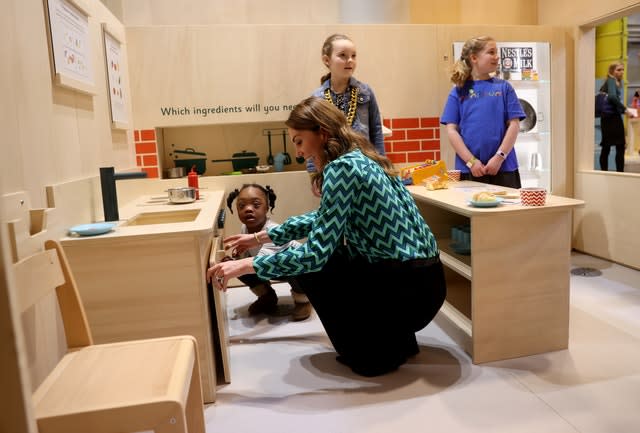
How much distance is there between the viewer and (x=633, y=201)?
3.50 meters

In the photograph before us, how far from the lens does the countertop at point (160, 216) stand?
181cm

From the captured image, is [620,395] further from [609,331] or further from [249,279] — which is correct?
[249,279]

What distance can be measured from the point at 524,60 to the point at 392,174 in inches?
100

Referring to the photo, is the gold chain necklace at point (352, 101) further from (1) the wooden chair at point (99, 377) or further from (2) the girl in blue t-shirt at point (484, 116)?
(1) the wooden chair at point (99, 377)

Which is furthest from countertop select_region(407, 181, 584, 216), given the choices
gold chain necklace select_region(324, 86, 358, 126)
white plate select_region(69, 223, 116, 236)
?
white plate select_region(69, 223, 116, 236)

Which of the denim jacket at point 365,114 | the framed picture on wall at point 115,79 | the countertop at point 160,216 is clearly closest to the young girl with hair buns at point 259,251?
the countertop at point 160,216

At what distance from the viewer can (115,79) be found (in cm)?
286

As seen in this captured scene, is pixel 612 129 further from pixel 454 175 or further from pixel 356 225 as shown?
pixel 356 225

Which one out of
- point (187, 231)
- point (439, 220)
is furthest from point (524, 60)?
point (187, 231)

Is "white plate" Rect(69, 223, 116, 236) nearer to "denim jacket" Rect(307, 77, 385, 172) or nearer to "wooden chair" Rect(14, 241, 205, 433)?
"wooden chair" Rect(14, 241, 205, 433)

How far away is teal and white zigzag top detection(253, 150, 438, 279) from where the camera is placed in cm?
176

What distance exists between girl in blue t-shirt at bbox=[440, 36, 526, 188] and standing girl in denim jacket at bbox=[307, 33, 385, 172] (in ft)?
1.77

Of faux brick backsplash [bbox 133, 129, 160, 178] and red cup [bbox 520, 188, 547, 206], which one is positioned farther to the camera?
faux brick backsplash [bbox 133, 129, 160, 178]

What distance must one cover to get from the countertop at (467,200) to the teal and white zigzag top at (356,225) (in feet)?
0.75
